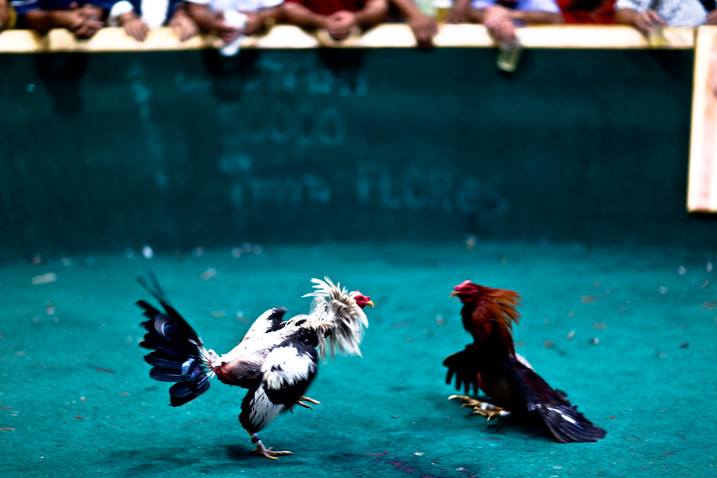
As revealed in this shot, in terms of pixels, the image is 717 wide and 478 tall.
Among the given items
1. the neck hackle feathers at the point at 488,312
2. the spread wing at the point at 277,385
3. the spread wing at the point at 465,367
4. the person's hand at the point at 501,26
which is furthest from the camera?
the person's hand at the point at 501,26

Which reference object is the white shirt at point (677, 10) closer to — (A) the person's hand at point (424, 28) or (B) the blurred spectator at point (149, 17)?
(A) the person's hand at point (424, 28)

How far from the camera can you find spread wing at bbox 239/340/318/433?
229cm

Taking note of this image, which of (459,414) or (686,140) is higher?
(686,140)

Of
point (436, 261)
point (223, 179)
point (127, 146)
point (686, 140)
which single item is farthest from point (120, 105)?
point (686, 140)

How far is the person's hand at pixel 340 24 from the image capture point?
467cm

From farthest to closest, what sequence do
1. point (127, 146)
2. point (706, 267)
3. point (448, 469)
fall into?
1. point (127, 146)
2. point (706, 267)
3. point (448, 469)

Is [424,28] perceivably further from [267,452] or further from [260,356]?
[267,452]

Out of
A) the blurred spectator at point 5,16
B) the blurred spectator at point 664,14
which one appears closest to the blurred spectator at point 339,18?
the blurred spectator at point 664,14

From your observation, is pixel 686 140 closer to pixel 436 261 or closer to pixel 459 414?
pixel 436 261

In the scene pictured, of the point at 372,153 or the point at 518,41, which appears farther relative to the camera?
the point at 372,153

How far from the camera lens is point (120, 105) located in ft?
15.6

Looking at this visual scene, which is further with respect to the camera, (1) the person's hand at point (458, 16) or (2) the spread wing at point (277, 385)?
(1) the person's hand at point (458, 16)

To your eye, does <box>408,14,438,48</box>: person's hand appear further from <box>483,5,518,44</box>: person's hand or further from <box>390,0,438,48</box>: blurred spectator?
<box>483,5,518,44</box>: person's hand

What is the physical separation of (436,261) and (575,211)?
1137mm
